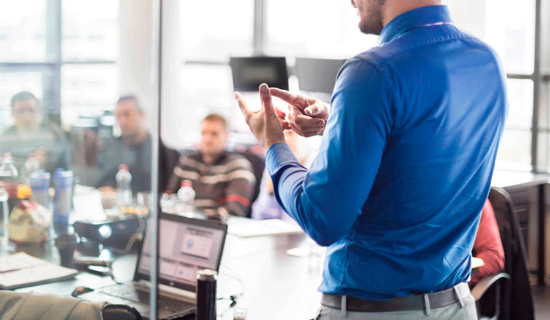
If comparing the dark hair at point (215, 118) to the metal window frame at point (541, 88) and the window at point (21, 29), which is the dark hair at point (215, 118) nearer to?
the metal window frame at point (541, 88)

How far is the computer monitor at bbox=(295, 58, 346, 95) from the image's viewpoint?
2.86 m

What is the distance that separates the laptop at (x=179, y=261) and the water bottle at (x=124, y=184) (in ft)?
3.70

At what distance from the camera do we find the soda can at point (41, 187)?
2.11 m

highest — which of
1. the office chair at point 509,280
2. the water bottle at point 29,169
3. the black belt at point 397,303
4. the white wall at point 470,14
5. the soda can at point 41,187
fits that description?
the white wall at point 470,14

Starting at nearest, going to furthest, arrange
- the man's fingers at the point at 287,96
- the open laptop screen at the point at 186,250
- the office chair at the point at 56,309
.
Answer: the man's fingers at the point at 287,96
the office chair at the point at 56,309
the open laptop screen at the point at 186,250

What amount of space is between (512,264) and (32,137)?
1.85m

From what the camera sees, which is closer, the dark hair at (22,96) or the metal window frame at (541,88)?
the dark hair at (22,96)

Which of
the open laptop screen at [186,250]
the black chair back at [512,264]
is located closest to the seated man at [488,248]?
the black chair back at [512,264]

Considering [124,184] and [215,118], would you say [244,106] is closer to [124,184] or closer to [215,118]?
[124,184]

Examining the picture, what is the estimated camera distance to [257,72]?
14.7ft

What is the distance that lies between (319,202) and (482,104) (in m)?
0.40

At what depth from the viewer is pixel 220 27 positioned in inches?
267

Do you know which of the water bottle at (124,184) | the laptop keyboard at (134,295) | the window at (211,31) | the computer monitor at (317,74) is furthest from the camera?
the window at (211,31)

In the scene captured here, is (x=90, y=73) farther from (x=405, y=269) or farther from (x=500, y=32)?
(x=500, y=32)
